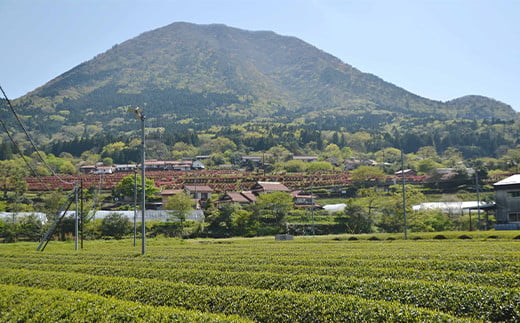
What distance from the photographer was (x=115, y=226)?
6134cm

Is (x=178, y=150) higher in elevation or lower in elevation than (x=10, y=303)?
higher

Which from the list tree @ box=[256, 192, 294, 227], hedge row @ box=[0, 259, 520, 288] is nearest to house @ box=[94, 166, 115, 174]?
tree @ box=[256, 192, 294, 227]

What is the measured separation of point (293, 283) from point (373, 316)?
4.46 metres

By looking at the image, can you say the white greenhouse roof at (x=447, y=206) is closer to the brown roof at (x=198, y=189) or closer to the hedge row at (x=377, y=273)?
the brown roof at (x=198, y=189)

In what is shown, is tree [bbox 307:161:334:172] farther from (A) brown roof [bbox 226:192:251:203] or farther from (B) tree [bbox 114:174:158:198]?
(B) tree [bbox 114:174:158:198]

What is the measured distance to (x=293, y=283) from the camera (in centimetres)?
1544

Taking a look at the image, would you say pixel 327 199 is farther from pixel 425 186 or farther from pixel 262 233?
pixel 262 233

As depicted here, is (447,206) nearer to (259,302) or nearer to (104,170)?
(259,302)

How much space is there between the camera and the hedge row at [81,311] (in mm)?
11977

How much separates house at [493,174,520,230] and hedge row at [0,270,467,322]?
168 feet

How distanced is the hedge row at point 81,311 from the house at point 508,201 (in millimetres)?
53736

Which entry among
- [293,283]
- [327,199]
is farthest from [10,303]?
[327,199]

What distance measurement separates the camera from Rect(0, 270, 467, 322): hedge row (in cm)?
1130

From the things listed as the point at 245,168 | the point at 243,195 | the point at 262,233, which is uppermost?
the point at 245,168
